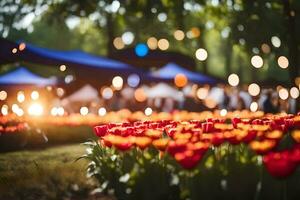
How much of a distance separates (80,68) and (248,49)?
12915 mm

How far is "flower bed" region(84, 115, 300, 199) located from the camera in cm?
542

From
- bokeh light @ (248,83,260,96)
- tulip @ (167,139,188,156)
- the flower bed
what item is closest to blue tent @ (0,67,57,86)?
bokeh light @ (248,83,260,96)

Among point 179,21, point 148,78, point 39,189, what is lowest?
point 39,189

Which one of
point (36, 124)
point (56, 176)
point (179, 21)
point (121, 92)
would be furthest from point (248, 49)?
point (56, 176)

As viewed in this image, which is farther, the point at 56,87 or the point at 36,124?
the point at 56,87

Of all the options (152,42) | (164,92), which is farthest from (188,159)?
(152,42)

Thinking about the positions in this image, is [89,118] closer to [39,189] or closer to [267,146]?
[39,189]

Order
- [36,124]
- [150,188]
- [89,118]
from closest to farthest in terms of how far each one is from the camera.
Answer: [150,188], [36,124], [89,118]

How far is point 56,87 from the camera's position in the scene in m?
29.7

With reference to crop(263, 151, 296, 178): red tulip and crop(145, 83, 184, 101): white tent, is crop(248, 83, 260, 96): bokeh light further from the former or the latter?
crop(263, 151, 296, 178): red tulip

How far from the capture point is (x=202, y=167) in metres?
5.68

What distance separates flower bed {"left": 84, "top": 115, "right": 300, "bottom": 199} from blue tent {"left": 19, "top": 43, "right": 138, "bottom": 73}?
9.05 meters

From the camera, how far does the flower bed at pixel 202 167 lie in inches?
213

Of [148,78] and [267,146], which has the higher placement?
[148,78]
